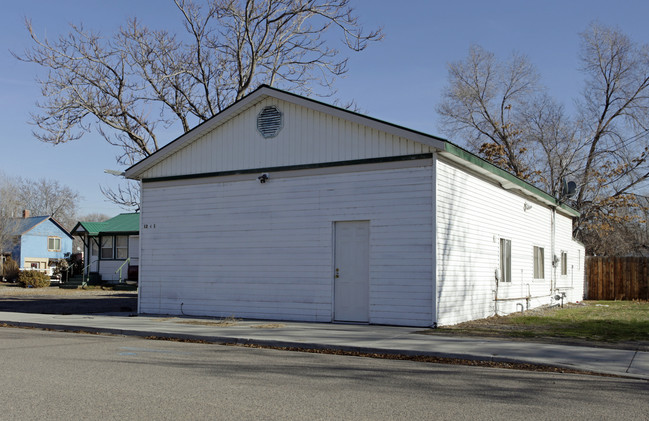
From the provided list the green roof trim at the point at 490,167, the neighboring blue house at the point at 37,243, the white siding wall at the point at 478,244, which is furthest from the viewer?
the neighboring blue house at the point at 37,243

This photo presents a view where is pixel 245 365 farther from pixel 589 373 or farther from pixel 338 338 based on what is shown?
pixel 589 373

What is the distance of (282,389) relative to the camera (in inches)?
289

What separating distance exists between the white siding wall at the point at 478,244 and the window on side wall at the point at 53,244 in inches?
2003

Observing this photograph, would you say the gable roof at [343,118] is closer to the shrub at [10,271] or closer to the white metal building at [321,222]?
the white metal building at [321,222]

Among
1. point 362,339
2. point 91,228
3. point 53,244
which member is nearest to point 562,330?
point 362,339

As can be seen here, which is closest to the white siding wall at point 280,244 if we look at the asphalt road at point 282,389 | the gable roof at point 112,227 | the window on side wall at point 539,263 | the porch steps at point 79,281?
the asphalt road at point 282,389

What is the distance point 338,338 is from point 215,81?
24017 mm

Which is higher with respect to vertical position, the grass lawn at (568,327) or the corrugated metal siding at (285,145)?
the corrugated metal siding at (285,145)

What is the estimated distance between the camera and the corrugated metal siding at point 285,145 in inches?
579

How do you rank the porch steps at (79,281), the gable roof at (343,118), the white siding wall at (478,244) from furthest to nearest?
the porch steps at (79,281) < the white siding wall at (478,244) < the gable roof at (343,118)

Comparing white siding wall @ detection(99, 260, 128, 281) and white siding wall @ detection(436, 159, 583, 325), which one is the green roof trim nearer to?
white siding wall @ detection(436, 159, 583, 325)

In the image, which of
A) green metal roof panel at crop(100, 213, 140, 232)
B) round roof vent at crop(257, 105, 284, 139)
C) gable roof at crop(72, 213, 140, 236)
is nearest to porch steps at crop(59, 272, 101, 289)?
gable roof at crop(72, 213, 140, 236)

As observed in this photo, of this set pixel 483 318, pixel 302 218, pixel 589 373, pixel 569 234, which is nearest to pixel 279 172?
pixel 302 218

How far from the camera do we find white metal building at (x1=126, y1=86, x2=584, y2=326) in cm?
1415
